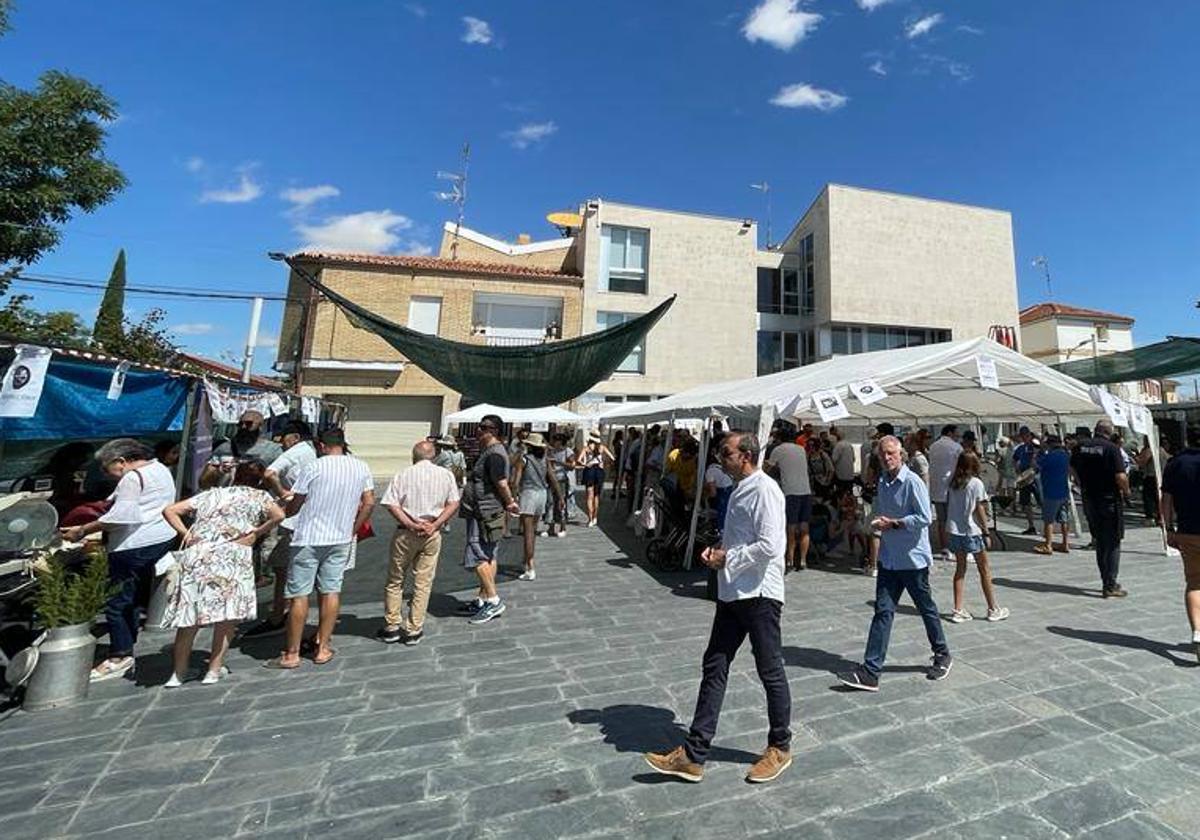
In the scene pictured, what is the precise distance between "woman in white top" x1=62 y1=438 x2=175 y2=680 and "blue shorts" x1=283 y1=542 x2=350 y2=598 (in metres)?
1.00

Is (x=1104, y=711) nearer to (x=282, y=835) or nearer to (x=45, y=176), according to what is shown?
(x=282, y=835)

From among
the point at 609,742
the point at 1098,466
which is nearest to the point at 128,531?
the point at 609,742

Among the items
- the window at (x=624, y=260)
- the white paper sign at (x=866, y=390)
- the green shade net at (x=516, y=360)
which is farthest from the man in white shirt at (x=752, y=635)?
the window at (x=624, y=260)

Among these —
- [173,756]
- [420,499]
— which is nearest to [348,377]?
[420,499]

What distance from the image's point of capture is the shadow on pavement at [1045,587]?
224 inches

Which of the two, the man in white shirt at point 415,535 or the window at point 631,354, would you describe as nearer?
the man in white shirt at point 415,535

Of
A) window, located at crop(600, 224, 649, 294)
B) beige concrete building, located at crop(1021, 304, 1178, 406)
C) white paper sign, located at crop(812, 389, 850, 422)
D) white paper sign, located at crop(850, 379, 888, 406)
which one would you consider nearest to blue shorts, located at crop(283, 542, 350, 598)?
white paper sign, located at crop(812, 389, 850, 422)

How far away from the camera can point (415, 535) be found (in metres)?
4.41

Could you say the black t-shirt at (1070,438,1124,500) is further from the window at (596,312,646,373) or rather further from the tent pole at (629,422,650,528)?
the window at (596,312,646,373)

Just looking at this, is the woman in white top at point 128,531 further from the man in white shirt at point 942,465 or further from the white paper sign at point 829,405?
the man in white shirt at point 942,465

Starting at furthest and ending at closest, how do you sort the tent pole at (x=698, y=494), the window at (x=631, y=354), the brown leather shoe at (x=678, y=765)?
the window at (x=631, y=354)
the tent pole at (x=698, y=494)
the brown leather shoe at (x=678, y=765)

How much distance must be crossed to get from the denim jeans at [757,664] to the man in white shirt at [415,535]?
2632 mm

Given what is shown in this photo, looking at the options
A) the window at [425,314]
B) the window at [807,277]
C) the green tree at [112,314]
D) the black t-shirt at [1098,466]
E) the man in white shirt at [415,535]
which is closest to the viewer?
the man in white shirt at [415,535]

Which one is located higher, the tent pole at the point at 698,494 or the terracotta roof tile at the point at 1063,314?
the terracotta roof tile at the point at 1063,314
